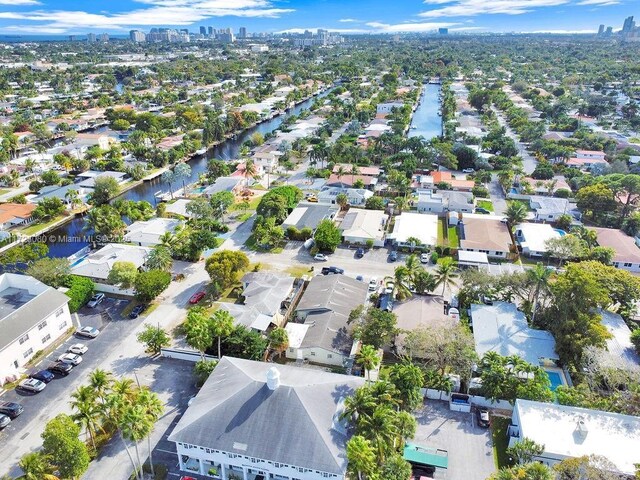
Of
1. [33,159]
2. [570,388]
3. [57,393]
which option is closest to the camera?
[570,388]

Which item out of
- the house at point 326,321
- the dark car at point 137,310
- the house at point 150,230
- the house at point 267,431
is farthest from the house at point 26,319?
the house at point 326,321

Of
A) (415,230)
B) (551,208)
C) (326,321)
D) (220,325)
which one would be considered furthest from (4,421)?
(551,208)

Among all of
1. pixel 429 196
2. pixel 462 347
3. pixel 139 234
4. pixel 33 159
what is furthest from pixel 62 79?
pixel 462 347

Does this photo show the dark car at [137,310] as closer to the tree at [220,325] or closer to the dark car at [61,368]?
the dark car at [61,368]

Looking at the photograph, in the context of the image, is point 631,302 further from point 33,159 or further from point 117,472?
point 33,159

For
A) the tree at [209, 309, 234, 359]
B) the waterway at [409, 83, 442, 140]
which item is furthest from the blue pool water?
the waterway at [409, 83, 442, 140]

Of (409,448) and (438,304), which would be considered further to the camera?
(438,304)

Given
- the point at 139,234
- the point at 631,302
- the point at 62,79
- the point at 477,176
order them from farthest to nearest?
1. the point at 62,79
2. the point at 477,176
3. the point at 139,234
4. the point at 631,302
